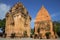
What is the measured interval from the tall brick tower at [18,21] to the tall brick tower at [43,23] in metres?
13.4

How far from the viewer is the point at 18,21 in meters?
23.8

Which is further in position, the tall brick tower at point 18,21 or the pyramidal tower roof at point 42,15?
the pyramidal tower roof at point 42,15

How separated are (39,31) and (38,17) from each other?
481cm

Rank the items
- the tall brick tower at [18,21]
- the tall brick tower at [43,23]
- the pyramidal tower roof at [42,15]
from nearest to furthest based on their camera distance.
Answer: the tall brick tower at [18,21] → the tall brick tower at [43,23] → the pyramidal tower roof at [42,15]

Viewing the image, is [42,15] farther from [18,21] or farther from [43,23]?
[18,21]

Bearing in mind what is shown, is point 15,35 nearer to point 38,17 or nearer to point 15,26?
point 15,26

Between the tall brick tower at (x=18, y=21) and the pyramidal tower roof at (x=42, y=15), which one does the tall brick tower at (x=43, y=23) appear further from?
the tall brick tower at (x=18, y=21)

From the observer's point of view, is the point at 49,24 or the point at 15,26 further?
the point at 49,24

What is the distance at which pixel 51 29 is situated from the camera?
3988 centimetres

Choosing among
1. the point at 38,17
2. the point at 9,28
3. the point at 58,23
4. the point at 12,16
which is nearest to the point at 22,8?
the point at 12,16

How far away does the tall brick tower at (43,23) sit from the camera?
39.6 m

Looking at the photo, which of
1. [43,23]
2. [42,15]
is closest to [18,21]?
[43,23]

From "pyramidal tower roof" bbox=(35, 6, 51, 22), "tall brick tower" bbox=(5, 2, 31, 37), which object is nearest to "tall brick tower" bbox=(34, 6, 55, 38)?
"pyramidal tower roof" bbox=(35, 6, 51, 22)

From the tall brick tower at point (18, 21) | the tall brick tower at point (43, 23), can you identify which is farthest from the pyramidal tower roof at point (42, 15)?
the tall brick tower at point (18, 21)
